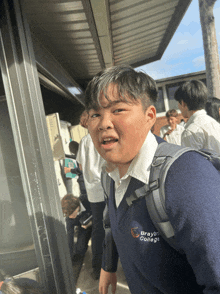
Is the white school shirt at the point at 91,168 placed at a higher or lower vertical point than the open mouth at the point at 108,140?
lower

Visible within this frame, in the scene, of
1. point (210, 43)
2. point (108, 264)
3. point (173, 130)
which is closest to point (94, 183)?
point (108, 264)

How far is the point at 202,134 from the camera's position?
2078mm

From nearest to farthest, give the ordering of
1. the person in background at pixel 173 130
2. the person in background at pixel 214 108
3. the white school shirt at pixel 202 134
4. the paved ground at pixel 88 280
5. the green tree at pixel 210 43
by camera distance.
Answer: the white school shirt at pixel 202 134 < the person in background at pixel 214 108 < the paved ground at pixel 88 280 < the person in background at pixel 173 130 < the green tree at pixel 210 43

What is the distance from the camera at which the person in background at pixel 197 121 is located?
2.05 meters

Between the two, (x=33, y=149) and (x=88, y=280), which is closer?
(x=33, y=149)

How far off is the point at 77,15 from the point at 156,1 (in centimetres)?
112

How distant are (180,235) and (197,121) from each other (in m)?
1.58

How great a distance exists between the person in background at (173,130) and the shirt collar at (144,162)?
308cm

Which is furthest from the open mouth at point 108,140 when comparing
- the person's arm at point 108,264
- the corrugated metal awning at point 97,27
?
the corrugated metal awning at point 97,27

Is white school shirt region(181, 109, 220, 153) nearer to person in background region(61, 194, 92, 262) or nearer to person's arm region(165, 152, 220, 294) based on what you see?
person's arm region(165, 152, 220, 294)

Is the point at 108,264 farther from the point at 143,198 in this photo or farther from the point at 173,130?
the point at 173,130

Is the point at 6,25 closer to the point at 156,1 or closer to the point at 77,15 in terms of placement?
the point at 77,15

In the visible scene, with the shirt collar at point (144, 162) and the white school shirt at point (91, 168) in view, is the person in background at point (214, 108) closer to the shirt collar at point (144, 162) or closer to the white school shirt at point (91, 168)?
the white school shirt at point (91, 168)

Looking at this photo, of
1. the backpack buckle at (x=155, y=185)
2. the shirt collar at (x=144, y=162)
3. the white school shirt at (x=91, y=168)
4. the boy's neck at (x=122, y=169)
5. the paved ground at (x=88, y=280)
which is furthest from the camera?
the white school shirt at (x=91, y=168)
